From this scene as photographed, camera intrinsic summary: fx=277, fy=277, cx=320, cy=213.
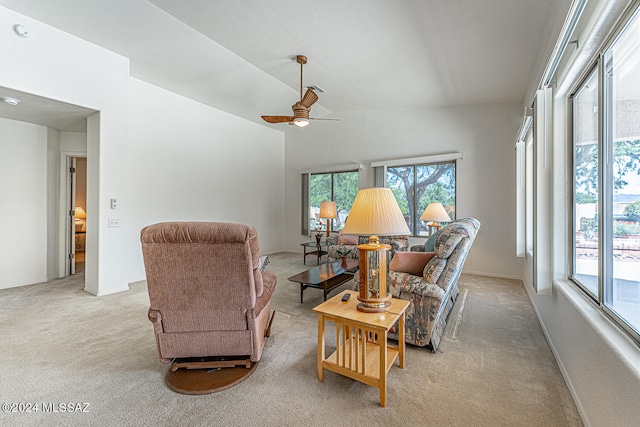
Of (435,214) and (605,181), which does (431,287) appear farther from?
(435,214)

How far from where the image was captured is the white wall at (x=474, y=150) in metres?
4.70

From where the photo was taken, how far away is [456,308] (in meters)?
3.21

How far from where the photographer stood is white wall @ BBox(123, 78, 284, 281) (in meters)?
4.51

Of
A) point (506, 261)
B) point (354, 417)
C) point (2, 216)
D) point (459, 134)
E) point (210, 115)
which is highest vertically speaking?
point (210, 115)

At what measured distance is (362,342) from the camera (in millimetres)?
1753

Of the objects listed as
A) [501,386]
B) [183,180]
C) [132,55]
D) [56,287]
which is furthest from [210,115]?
[501,386]

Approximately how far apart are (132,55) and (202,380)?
13.6 ft

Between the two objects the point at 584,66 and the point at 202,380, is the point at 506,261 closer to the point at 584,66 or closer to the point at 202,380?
the point at 584,66

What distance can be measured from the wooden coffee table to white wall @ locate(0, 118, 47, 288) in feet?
13.5

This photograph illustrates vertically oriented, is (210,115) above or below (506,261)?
above

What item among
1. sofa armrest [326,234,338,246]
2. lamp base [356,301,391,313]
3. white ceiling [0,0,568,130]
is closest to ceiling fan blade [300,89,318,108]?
white ceiling [0,0,568,130]

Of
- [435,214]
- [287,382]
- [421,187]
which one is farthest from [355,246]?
[287,382]

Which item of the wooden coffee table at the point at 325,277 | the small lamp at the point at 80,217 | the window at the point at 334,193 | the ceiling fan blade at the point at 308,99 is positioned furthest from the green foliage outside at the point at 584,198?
the small lamp at the point at 80,217

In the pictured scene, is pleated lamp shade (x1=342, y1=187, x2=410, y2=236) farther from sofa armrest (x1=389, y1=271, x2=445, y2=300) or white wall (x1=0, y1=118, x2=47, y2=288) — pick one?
white wall (x1=0, y1=118, x2=47, y2=288)
